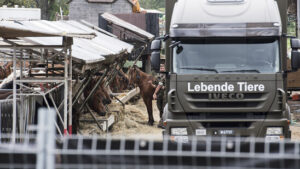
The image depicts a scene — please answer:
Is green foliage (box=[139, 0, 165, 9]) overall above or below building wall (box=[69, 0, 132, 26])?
above

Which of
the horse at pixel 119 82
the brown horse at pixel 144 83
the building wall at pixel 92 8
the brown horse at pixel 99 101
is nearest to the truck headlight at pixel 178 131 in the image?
the brown horse at pixel 99 101

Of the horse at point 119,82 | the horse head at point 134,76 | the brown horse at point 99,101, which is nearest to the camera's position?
the brown horse at point 99,101

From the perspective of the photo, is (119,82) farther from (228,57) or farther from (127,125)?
(228,57)

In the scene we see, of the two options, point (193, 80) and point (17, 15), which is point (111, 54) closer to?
point (193, 80)

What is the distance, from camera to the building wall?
169ft

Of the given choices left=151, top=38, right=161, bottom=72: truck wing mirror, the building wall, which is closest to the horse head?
left=151, top=38, right=161, bottom=72: truck wing mirror

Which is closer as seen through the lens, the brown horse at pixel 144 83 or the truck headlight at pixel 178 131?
the truck headlight at pixel 178 131

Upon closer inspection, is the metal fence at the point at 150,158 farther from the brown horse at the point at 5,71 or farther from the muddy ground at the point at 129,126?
the brown horse at the point at 5,71

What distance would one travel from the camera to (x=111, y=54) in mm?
17953

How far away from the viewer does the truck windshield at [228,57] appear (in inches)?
484

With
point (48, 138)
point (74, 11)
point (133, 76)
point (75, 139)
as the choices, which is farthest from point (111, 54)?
point (74, 11)

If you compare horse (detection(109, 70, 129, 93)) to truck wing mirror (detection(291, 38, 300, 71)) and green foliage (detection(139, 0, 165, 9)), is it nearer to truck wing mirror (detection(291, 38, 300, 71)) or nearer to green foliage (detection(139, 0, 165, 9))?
truck wing mirror (detection(291, 38, 300, 71))

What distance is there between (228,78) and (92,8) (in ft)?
132

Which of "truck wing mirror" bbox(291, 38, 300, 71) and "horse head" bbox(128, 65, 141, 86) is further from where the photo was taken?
"horse head" bbox(128, 65, 141, 86)
